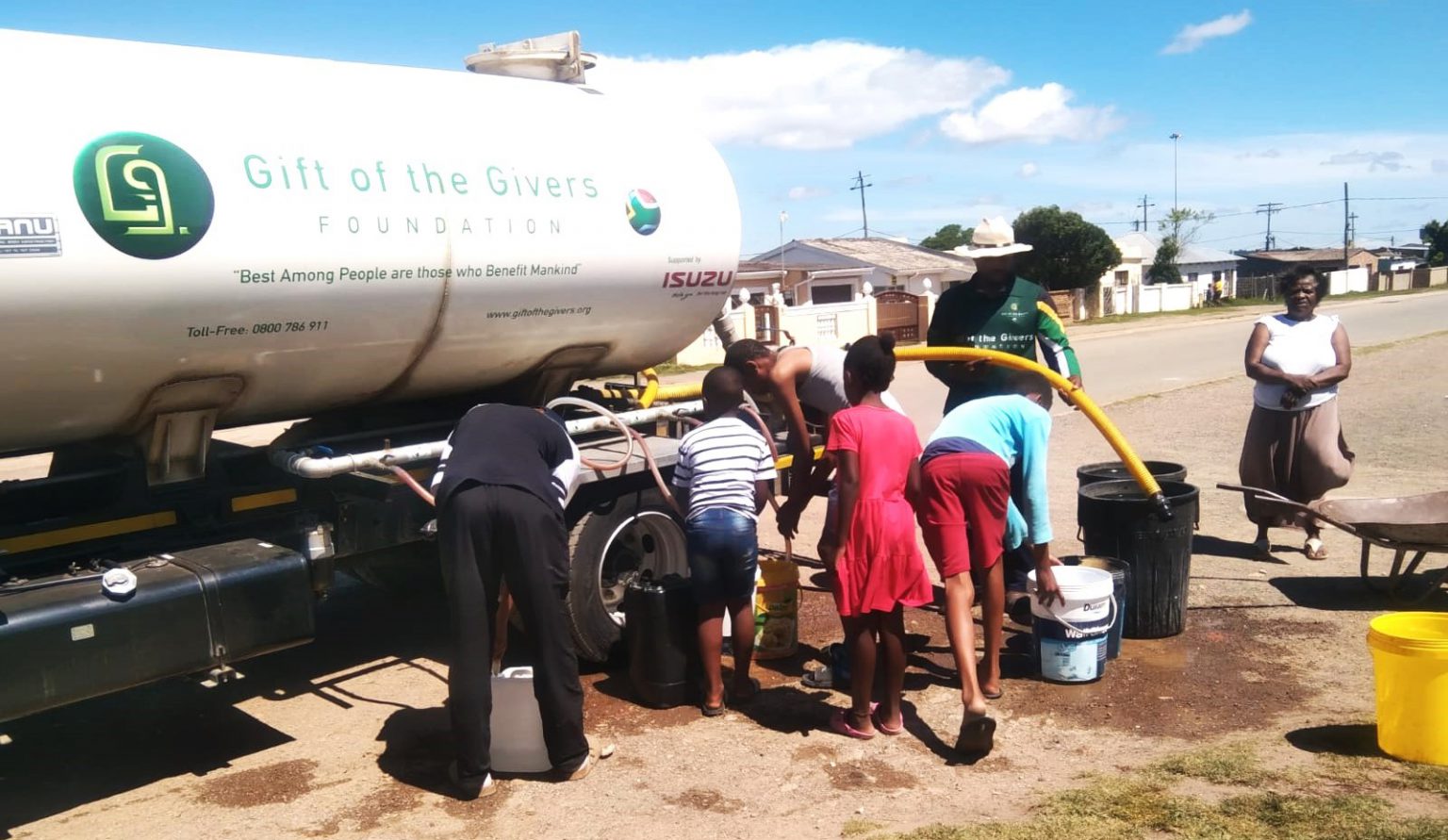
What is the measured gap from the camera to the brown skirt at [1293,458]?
7.75 meters

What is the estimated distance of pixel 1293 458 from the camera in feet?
25.8

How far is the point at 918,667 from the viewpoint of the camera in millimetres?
6133

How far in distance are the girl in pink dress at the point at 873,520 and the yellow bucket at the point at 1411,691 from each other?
5.67 ft

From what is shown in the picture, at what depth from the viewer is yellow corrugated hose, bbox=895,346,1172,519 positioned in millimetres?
6059

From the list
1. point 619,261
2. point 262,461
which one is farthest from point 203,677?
point 619,261

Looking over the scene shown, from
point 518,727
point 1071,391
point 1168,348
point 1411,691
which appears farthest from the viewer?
point 1168,348

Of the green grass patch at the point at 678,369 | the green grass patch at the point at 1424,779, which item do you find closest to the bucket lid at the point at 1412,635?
the green grass patch at the point at 1424,779

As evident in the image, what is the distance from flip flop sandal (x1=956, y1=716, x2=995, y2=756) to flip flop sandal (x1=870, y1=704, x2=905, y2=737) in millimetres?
354

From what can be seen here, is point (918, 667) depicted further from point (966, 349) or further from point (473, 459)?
point (473, 459)

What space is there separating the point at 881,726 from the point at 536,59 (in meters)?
4.19

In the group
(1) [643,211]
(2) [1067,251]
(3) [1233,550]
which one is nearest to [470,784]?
(1) [643,211]

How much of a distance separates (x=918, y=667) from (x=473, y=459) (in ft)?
8.84

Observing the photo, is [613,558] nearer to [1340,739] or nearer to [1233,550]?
[1340,739]

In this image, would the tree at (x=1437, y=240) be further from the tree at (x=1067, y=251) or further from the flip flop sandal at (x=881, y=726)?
the flip flop sandal at (x=881, y=726)
